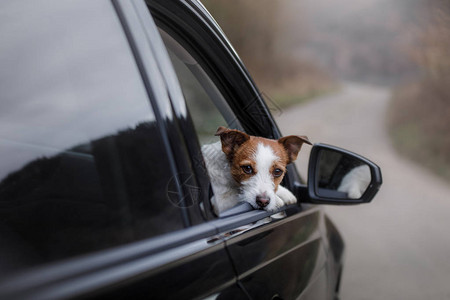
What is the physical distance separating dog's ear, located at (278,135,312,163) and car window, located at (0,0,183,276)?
0.60 metres

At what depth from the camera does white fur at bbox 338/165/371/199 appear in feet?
8.02

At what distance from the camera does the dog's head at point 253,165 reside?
5.93 feet

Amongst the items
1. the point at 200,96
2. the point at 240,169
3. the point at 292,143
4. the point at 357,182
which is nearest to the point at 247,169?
the point at 240,169

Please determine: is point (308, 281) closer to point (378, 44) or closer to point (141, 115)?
point (141, 115)

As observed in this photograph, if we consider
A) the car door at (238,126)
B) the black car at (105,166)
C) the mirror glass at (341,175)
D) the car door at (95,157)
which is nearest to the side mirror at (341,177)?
the mirror glass at (341,175)

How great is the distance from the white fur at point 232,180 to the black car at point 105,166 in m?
0.06

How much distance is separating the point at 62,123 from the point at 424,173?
14.5 metres

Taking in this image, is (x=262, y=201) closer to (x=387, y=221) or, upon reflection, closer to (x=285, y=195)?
(x=285, y=195)

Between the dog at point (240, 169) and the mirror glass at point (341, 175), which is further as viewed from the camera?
the mirror glass at point (341, 175)

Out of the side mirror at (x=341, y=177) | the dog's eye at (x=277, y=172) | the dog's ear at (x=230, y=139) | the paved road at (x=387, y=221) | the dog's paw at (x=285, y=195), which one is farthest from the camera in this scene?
the paved road at (x=387, y=221)

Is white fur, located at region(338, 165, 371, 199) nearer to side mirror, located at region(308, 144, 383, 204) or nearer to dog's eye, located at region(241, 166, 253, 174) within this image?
side mirror, located at region(308, 144, 383, 204)

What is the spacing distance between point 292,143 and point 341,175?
2.03ft

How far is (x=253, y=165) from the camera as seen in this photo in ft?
5.93

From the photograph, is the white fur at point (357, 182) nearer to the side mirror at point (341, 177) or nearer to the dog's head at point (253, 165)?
the side mirror at point (341, 177)
